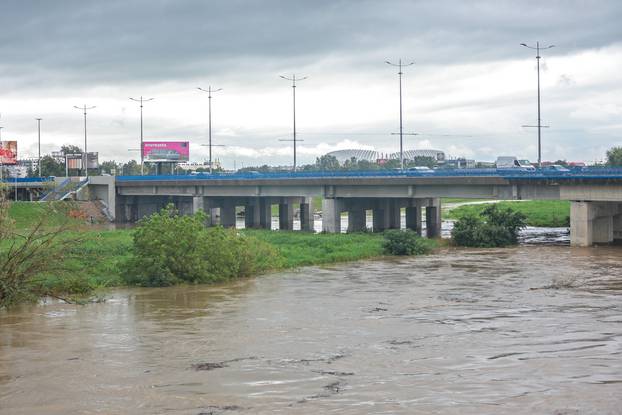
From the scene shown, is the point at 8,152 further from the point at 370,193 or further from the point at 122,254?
the point at 122,254

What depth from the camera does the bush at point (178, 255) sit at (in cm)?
4319

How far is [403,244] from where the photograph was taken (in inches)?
2368

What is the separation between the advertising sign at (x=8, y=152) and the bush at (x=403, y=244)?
91679 millimetres

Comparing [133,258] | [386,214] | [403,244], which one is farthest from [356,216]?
[133,258]

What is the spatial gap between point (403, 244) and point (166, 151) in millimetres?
92549

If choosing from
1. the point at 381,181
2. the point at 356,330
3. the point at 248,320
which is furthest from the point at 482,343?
the point at 381,181

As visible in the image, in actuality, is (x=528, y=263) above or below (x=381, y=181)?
below

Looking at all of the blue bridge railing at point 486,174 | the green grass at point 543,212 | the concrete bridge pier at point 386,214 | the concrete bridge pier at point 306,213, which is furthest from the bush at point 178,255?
the green grass at point 543,212

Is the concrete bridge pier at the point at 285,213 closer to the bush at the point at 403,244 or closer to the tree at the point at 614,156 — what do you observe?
the bush at the point at 403,244

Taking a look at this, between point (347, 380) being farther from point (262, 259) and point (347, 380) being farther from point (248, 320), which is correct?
point (262, 259)

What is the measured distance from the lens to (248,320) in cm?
3300

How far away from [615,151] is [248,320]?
157 metres

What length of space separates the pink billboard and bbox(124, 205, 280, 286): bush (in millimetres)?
101685

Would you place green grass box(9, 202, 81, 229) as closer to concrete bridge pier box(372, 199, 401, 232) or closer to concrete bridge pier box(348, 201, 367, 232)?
concrete bridge pier box(348, 201, 367, 232)
